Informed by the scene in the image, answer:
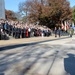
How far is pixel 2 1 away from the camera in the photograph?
120 ft

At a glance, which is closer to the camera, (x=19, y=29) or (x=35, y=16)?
(x=19, y=29)

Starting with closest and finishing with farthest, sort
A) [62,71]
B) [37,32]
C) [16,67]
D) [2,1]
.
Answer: [62,71]
[16,67]
[2,1]
[37,32]

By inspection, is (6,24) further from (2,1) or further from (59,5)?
(59,5)

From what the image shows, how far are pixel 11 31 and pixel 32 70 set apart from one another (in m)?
20.9

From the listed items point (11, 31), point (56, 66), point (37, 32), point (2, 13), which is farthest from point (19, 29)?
point (56, 66)

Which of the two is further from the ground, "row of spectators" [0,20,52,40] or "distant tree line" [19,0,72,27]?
"distant tree line" [19,0,72,27]

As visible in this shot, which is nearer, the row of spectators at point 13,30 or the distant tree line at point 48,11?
the row of spectators at point 13,30

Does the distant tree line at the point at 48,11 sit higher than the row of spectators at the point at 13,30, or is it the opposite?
the distant tree line at the point at 48,11

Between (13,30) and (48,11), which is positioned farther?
(48,11)

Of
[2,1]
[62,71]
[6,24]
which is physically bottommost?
[62,71]

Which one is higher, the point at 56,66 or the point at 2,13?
the point at 2,13

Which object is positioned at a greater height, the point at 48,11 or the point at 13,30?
the point at 48,11

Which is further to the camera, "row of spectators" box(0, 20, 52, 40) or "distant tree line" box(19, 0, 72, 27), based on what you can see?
"distant tree line" box(19, 0, 72, 27)

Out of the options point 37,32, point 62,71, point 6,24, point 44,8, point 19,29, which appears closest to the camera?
point 62,71
